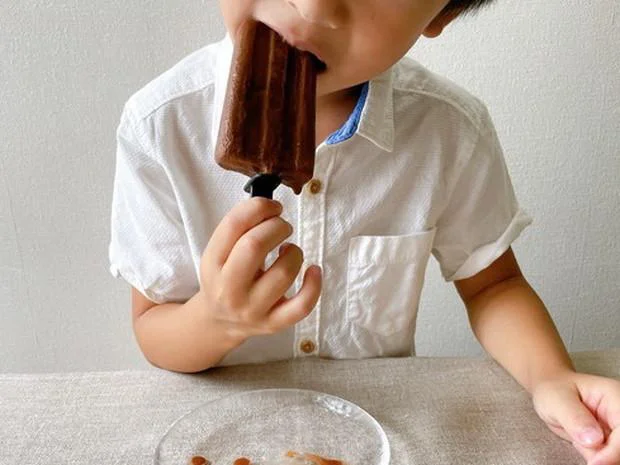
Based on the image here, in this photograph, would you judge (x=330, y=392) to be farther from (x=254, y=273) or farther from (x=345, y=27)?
(x=345, y=27)

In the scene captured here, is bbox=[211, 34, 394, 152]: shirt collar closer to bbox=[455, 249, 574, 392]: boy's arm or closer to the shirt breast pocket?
the shirt breast pocket

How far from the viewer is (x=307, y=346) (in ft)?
3.37

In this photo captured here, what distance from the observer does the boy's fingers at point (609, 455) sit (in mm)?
714

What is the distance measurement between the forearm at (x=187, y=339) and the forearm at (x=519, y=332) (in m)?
0.33

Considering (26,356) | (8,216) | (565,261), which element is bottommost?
(26,356)

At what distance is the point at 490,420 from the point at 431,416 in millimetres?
63

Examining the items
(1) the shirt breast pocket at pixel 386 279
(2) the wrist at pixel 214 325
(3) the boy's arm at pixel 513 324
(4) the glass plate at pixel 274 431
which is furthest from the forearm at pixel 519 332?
(2) the wrist at pixel 214 325

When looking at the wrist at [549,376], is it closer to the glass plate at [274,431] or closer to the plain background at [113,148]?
the glass plate at [274,431]

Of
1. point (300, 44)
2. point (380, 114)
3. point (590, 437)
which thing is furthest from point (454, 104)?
point (590, 437)

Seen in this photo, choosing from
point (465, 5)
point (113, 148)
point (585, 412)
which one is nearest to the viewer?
point (585, 412)

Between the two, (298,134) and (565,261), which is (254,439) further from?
(565,261)

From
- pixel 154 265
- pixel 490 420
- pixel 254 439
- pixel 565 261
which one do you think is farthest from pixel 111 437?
pixel 565 261

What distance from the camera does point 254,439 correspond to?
75 centimetres

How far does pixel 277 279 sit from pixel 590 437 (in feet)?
1.16
